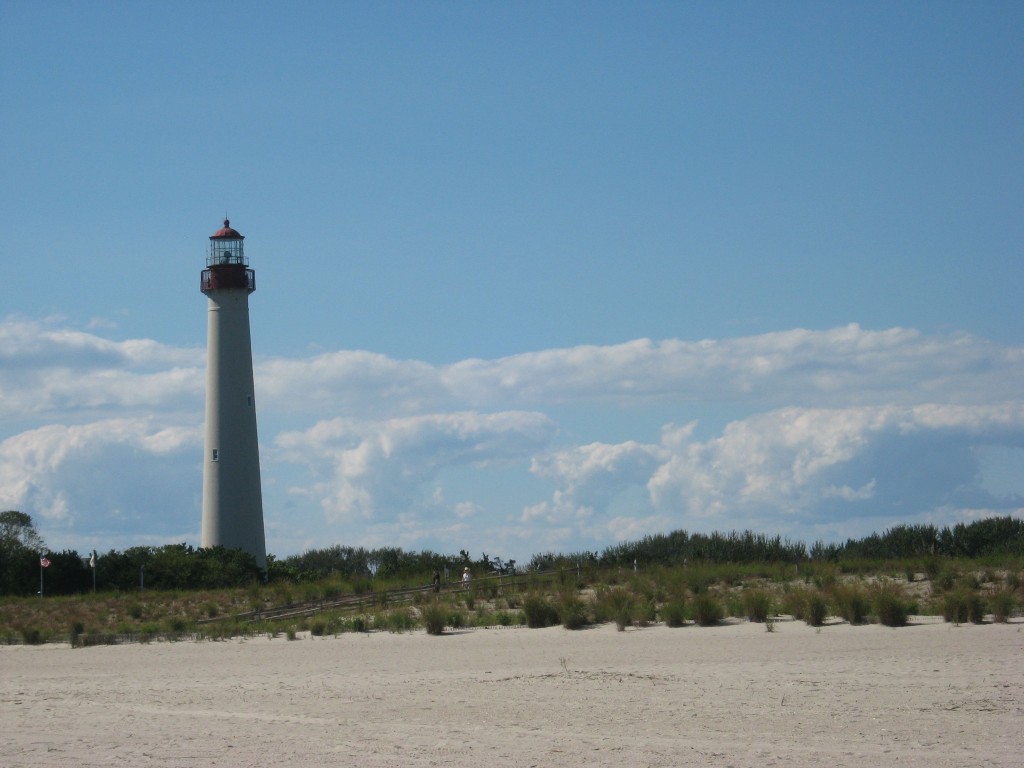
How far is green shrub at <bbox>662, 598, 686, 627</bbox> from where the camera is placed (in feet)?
79.3

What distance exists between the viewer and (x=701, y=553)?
125 ft

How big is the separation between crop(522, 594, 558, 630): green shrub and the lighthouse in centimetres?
1761

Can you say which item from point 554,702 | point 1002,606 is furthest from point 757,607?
point 554,702

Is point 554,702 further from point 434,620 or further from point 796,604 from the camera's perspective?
point 434,620

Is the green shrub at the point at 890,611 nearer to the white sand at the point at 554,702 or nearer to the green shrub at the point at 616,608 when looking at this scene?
the white sand at the point at 554,702

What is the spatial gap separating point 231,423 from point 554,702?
89.1ft

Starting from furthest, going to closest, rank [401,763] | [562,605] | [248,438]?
[248,438]
[562,605]
[401,763]

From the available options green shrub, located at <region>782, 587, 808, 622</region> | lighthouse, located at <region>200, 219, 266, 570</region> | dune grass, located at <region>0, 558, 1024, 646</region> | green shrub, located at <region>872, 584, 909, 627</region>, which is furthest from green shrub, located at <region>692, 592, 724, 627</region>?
lighthouse, located at <region>200, 219, 266, 570</region>

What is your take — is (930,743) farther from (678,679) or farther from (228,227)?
(228,227)

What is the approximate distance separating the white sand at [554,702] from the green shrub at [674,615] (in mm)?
572

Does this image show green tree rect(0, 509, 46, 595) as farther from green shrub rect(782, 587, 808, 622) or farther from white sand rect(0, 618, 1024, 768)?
green shrub rect(782, 587, 808, 622)

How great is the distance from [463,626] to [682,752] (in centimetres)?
1419

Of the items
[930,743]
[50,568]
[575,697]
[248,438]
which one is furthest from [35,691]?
[248,438]

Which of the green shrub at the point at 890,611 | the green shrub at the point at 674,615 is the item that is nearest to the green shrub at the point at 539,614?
the green shrub at the point at 674,615
